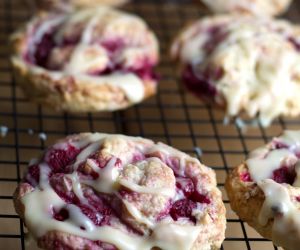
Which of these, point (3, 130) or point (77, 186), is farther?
point (3, 130)

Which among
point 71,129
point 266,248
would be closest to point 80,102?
point 71,129

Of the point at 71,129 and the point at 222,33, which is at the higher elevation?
the point at 222,33

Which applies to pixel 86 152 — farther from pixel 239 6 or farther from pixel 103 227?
pixel 239 6

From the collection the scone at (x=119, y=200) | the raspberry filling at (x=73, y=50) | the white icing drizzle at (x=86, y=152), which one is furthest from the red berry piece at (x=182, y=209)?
the raspberry filling at (x=73, y=50)

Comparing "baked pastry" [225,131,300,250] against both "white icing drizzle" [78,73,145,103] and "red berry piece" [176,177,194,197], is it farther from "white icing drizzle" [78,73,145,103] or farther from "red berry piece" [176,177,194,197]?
"white icing drizzle" [78,73,145,103]

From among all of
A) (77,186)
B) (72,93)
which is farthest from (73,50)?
(77,186)

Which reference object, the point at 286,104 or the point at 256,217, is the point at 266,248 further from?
the point at 286,104

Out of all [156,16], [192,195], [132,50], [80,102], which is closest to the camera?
[192,195]
